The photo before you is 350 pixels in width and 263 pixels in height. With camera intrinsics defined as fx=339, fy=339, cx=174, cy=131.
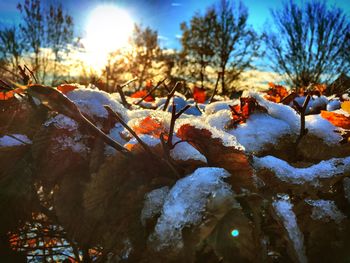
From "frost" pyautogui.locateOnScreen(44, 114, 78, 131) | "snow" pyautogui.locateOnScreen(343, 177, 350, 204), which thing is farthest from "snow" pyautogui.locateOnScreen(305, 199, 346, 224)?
"frost" pyautogui.locateOnScreen(44, 114, 78, 131)

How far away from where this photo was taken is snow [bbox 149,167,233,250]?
0.54m

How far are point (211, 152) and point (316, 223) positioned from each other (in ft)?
0.85

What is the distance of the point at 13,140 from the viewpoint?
0.78m

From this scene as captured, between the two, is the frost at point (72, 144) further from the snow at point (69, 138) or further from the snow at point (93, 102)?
the snow at point (93, 102)

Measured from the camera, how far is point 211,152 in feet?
2.34

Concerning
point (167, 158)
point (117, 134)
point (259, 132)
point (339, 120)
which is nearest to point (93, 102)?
point (117, 134)

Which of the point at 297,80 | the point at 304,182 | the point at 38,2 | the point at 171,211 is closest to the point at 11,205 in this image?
the point at 171,211

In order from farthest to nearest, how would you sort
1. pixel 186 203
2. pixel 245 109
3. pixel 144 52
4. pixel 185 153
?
pixel 144 52 < pixel 245 109 < pixel 185 153 < pixel 186 203

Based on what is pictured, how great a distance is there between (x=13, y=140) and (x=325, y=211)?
0.70m

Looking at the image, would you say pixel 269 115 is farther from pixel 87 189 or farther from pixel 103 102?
pixel 87 189

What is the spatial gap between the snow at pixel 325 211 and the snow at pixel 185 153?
250 millimetres

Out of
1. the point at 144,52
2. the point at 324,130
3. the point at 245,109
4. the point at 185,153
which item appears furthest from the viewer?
the point at 144,52

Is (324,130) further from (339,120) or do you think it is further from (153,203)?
(153,203)

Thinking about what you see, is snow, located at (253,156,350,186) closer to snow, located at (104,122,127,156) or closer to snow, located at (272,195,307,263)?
snow, located at (272,195,307,263)
